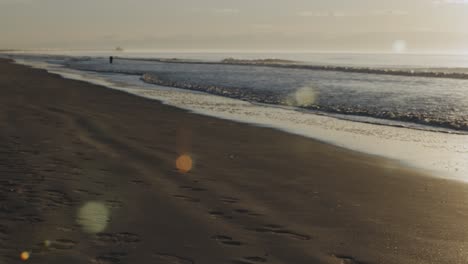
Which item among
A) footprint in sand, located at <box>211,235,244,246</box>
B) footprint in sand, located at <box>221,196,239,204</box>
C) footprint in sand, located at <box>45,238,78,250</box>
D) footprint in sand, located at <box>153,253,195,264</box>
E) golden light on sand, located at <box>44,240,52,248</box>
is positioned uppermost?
golden light on sand, located at <box>44,240,52,248</box>

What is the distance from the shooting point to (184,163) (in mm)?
9305

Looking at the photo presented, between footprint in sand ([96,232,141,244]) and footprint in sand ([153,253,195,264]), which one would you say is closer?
footprint in sand ([153,253,195,264])

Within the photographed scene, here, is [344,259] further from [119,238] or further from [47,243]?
[47,243]

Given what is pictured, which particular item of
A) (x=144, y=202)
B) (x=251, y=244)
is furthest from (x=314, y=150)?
(x=251, y=244)

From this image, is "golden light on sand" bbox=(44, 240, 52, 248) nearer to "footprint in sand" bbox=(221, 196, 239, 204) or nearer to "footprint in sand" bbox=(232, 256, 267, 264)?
"footprint in sand" bbox=(232, 256, 267, 264)

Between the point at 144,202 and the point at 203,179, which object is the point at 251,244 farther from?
the point at 203,179

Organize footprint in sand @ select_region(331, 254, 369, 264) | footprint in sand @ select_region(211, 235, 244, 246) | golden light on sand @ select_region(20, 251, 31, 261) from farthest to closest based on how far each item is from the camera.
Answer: footprint in sand @ select_region(211, 235, 244, 246) < footprint in sand @ select_region(331, 254, 369, 264) < golden light on sand @ select_region(20, 251, 31, 261)

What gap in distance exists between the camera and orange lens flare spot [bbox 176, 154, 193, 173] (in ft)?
28.7

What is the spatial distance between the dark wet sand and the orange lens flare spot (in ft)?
0.49

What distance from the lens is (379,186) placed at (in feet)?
27.5

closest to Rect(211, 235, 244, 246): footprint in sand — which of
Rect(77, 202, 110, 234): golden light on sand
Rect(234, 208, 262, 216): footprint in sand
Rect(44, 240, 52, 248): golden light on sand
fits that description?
Rect(234, 208, 262, 216): footprint in sand

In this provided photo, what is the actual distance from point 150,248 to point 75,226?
3.31 ft

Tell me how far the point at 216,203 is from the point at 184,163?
2676 mm

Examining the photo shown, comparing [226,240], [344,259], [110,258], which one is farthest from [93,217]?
[344,259]
